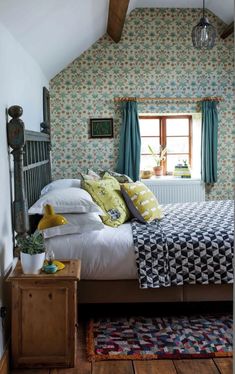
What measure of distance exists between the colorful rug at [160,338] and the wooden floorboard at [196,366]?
0.05m

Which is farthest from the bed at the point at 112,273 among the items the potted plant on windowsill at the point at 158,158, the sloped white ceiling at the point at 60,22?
the potted plant on windowsill at the point at 158,158

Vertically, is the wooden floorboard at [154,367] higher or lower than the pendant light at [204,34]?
lower

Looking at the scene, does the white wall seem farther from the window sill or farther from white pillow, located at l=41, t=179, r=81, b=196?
the window sill

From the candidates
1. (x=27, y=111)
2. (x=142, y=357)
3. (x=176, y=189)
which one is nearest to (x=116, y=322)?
(x=142, y=357)

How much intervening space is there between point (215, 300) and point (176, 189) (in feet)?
8.85

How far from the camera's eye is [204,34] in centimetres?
371

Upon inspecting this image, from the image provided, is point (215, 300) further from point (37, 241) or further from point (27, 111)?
point (27, 111)

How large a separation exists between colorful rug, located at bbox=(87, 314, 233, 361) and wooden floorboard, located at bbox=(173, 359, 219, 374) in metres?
0.05

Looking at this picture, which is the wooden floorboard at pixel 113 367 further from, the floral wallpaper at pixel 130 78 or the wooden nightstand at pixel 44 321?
the floral wallpaper at pixel 130 78

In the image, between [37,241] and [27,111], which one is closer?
[37,241]

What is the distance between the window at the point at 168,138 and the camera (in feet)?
19.6

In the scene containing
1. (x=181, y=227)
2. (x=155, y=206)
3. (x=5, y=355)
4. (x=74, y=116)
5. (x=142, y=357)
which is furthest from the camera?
(x=74, y=116)

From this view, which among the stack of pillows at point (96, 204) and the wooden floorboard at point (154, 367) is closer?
the wooden floorboard at point (154, 367)

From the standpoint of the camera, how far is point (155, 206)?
152 inches
